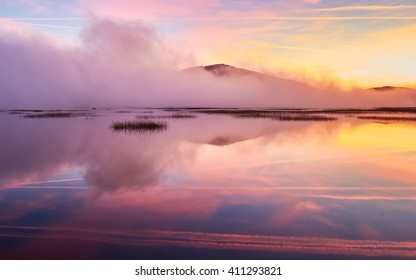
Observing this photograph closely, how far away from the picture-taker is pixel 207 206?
9.38 meters

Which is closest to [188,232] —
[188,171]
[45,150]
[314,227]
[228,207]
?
[228,207]

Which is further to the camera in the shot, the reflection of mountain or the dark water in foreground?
the reflection of mountain

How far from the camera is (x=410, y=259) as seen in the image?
6.53 meters

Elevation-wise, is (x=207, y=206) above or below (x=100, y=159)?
below

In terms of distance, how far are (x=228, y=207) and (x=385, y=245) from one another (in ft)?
12.7

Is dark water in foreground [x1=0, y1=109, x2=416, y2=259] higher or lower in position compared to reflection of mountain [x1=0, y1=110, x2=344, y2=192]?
lower

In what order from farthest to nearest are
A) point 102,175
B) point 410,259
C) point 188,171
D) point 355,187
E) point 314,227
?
point 188,171 < point 102,175 < point 355,187 < point 314,227 < point 410,259

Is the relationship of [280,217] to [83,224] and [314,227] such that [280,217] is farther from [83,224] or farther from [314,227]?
[83,224]

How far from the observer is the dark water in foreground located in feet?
22.3

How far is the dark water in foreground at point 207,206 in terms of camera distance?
6789mm

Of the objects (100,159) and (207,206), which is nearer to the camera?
(207,206)

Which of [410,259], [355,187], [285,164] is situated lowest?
[410,259]

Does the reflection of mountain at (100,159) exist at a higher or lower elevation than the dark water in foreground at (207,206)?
higher

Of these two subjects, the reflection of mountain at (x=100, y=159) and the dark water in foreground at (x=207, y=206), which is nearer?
the dark water in foreground at (x=207, y=206)
